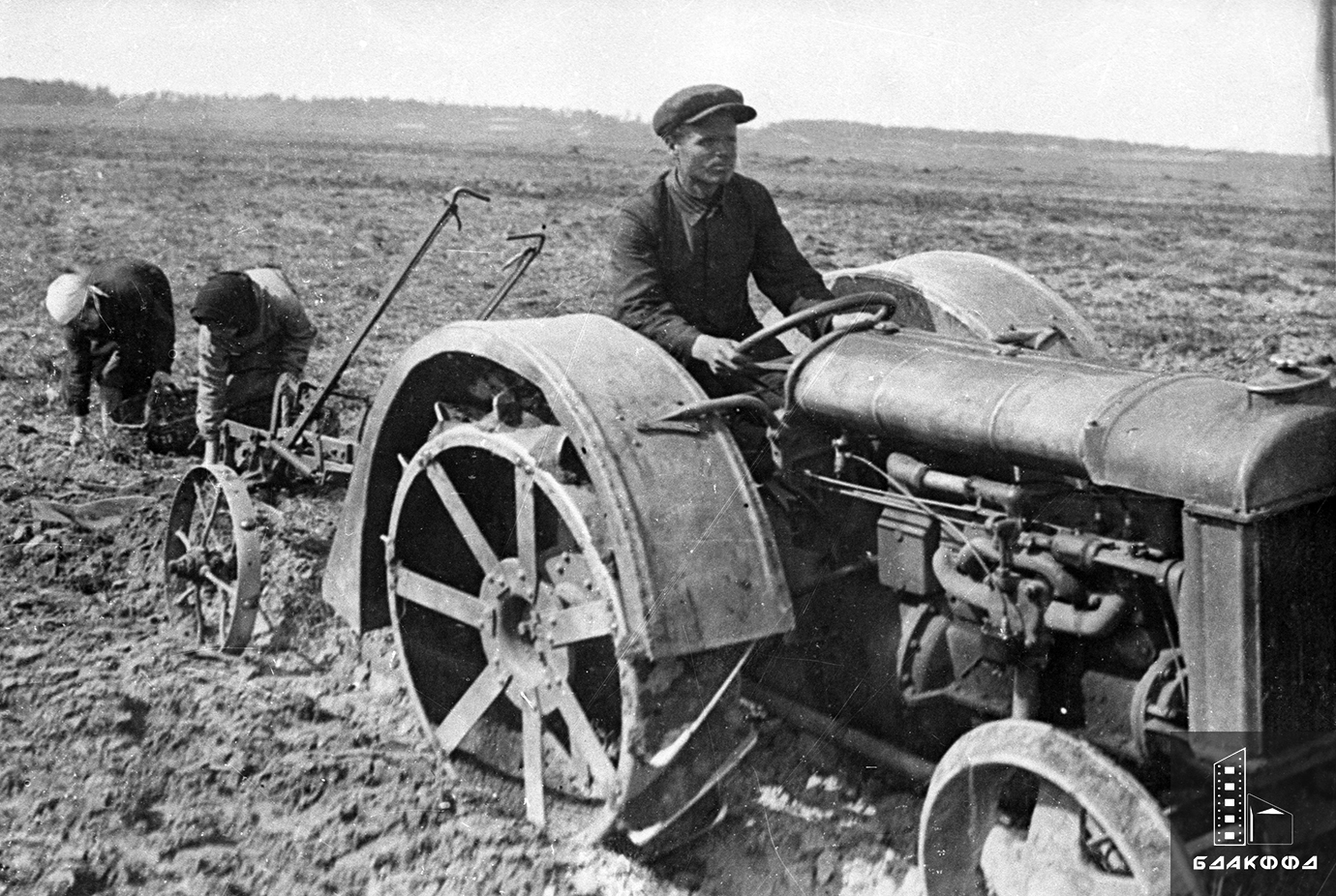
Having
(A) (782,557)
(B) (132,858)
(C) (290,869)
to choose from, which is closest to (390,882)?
(C) (290,869)

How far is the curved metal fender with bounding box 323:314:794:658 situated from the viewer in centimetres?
314

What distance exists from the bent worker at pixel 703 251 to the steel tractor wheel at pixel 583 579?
0.83ft

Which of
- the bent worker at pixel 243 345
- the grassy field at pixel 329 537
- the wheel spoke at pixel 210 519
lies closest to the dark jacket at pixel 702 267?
the grassy field at pixel 329 537

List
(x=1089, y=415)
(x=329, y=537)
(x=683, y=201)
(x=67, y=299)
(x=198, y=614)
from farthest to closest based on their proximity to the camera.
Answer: (x=67, y=299) → (x=329, y=537) → (x=198, y=614) → (x=683, y=201) → (x=1089, y=415)

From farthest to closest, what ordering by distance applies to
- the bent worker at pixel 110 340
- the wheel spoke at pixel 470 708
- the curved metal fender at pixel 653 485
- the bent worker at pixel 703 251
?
the bent worker at pixel 110 340, the bent worker at pixel 703 251, the wheel spoke at pixel 470 708, the curved metal fender at pixel 653 485

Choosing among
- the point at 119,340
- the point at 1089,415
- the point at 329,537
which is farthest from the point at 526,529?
the point at 119,340

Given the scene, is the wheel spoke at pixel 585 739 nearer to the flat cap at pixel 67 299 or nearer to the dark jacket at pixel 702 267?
the dark jacket at pixel 702 267

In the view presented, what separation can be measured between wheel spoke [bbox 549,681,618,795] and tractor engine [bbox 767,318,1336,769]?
660mm

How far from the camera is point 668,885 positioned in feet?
11.7

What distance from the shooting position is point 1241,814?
267cm

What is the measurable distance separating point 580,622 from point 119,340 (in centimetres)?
563

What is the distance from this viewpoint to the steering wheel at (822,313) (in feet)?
11.3

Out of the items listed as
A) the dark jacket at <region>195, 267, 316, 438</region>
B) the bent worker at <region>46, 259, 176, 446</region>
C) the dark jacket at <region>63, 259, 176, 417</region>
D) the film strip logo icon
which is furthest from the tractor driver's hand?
the dark jacket at <region>63, 259, 176, 417</region>

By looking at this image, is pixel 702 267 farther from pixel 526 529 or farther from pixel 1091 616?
pixel 1091 616
